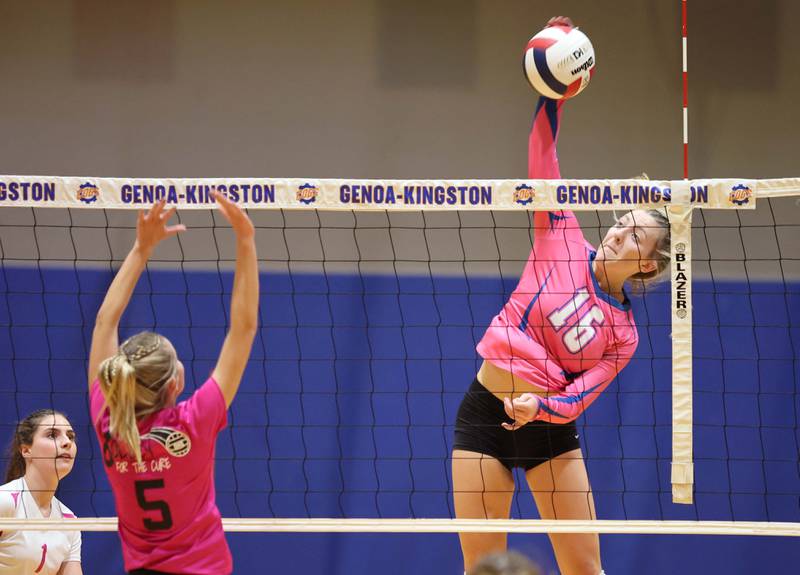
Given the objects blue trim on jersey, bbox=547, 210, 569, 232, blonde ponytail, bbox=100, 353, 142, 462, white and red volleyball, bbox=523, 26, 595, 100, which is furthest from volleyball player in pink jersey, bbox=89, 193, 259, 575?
white and red volleyball, bbox=523, 26, 595, 100

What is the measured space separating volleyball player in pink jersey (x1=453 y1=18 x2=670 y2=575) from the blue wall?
80.0 inches

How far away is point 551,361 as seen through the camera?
162 inches

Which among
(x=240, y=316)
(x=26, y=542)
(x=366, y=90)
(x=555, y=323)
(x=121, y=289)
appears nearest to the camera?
(x=240, y=316)

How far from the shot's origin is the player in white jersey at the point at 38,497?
14.4ft

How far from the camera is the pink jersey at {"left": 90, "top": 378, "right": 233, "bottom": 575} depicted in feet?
8.68

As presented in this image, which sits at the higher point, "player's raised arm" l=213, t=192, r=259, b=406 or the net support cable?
"player's raised arm" l=213, t=192, r=259, b=406

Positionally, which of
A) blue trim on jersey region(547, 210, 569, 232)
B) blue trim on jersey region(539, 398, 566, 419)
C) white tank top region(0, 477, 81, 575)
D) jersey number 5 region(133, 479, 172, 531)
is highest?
blue trim on jersey region(547, 210, 569, 232)

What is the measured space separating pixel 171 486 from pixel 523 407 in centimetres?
163

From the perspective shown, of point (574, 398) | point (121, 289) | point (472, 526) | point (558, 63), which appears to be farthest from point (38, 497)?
point (558, 63)

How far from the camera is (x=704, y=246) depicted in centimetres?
656

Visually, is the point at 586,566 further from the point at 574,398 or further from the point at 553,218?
the point at 553,218

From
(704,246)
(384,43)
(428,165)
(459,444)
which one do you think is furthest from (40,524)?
(704,246)

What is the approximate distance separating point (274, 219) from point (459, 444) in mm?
2818

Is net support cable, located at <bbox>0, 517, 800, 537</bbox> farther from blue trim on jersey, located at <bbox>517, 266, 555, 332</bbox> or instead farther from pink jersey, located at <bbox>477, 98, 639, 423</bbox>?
blue trim on jersey, located at <bbox>517, 266, 555, 332</bbox>
